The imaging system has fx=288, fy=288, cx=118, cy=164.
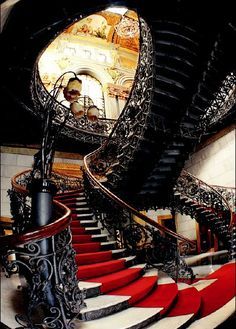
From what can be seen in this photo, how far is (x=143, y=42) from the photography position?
541cm

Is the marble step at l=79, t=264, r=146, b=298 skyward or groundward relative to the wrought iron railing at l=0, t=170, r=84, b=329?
groundward

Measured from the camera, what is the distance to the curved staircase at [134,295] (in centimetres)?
281

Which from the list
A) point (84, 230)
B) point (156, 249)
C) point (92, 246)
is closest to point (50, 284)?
point (92, 246)

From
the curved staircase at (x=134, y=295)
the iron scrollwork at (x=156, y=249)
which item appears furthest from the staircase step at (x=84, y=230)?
the iron scrollwork at (x=156, y=249)

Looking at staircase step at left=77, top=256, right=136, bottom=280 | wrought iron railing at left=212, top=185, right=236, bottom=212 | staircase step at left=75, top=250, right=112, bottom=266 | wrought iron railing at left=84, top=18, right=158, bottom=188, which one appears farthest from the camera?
wrought iron railing at left=212, top=185, right=236, bottom=212

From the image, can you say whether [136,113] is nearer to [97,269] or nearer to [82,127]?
[97,269]

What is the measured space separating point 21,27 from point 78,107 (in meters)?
1.36

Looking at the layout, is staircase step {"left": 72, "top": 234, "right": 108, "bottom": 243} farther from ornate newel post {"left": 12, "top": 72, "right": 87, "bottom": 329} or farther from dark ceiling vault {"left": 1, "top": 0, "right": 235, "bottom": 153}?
dark ceiling vault {"left": 1, "top": 0, "right": 235, "bottom": 153}

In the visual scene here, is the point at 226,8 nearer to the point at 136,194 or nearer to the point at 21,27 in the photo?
the point at 21,27

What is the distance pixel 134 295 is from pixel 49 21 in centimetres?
331

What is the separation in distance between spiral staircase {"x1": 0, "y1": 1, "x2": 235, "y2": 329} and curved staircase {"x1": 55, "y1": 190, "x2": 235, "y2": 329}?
0.02 metres

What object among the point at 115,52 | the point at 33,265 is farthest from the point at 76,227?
the point at 115,52

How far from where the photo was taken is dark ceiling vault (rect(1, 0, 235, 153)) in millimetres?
3227

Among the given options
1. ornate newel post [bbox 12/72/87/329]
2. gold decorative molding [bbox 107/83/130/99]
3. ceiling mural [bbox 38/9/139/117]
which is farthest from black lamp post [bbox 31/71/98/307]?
gold decorative molding [bbox 107/83/130/99]
